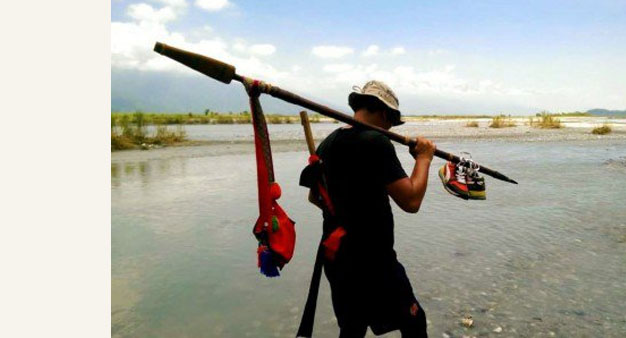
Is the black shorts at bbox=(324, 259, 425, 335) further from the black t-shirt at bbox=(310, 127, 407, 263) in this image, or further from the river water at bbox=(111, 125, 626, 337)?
the river water at bbox=(111, 125, 626, 337)

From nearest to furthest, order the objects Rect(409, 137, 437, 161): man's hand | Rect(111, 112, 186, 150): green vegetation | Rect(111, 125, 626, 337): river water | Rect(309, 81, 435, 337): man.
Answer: Rect(309, 81, 435, 337): man < Rect(409, 137, 437, 161): man's hand < Rect(111, 125, 626, 337): river water < Rect(111, 112, 186, 150): green vegetation

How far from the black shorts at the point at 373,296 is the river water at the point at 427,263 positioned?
1.27m

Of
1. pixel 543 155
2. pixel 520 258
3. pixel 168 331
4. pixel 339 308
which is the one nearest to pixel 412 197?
pixel 339 308

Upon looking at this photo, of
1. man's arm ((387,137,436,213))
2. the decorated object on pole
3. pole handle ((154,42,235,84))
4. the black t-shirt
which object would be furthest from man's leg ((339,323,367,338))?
pole handle ((154,42,235,84))

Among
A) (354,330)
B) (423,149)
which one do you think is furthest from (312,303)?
(423,149)

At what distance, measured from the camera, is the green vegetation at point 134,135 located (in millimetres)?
20473

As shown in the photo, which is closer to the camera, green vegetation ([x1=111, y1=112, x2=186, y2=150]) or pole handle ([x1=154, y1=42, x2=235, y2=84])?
pole handle ([x1=154, y1=42, x2=235, y2=84])

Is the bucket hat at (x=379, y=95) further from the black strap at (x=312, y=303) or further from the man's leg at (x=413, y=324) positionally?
the man's leg at (x=413, y=324)

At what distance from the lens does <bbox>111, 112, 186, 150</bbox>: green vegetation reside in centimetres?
2047

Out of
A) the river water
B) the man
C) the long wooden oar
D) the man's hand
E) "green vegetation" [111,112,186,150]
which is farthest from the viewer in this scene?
"green vegetation" [111,112,186,150]

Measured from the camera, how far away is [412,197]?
104 inches

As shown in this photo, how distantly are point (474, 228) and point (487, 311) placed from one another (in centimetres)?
311

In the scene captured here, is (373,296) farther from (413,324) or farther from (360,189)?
(360,189)

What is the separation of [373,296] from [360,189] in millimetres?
682
